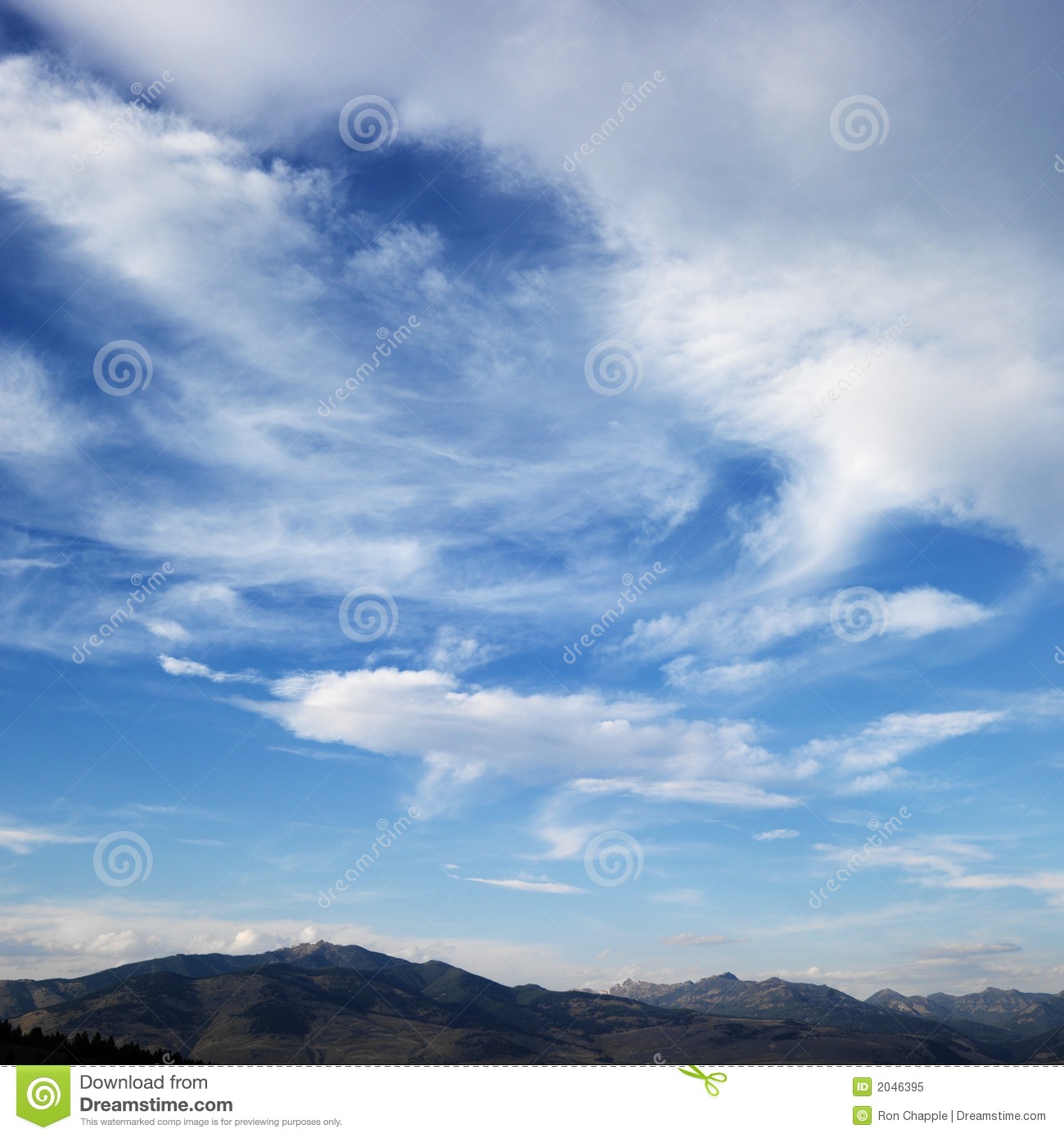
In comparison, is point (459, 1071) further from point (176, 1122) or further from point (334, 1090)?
point (176, 1122)

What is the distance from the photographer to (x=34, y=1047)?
199m

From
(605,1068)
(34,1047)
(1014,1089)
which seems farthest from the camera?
(34,1047)

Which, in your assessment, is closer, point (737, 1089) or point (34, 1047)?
point (737, 1089)

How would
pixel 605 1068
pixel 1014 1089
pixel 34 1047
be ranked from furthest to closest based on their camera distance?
pixel 34 1047
pixel 1014 1089
pixel 605 1068

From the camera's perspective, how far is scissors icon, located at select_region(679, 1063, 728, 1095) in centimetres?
4925

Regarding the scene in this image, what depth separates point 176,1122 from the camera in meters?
49.7

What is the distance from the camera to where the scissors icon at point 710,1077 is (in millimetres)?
49250

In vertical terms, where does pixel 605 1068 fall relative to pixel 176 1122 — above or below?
above

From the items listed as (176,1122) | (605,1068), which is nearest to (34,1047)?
(176,1122)

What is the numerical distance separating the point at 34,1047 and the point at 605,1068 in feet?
689

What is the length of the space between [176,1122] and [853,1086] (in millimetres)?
40335

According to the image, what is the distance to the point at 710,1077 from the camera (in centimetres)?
4962

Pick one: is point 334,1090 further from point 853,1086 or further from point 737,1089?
point 853,1086

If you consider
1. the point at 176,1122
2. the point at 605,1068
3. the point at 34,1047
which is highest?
the point at 605,1068
